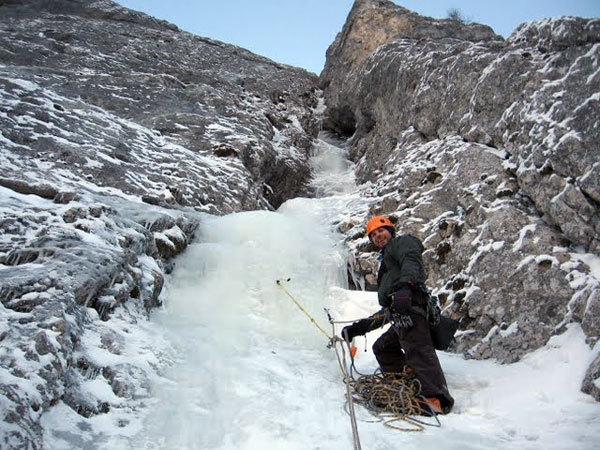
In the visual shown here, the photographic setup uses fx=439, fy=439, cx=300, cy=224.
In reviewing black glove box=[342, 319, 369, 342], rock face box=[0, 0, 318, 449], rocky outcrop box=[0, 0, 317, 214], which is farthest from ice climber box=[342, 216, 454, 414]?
rocky outcrop box=[0, 0, 317, 214]

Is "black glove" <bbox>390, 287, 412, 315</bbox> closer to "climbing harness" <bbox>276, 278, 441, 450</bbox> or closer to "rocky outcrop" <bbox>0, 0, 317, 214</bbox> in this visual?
"climbing harness" <bbox>276, 278, 441, 450</bbox>

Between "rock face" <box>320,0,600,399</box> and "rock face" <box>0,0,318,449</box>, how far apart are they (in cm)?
310

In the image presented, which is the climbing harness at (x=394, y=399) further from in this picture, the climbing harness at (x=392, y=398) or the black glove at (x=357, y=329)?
the black glove at (x=357, y=329)

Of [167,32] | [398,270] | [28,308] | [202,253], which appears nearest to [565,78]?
[398,270]

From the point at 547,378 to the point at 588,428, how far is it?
918 millimetres

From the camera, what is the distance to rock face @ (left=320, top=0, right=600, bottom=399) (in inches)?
166

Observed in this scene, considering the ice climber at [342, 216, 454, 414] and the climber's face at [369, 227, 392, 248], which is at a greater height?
the climber's face at [369, 227, 392, 248]

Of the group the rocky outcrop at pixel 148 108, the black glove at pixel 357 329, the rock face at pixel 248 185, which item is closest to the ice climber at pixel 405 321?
the black glove at pixel 357 329

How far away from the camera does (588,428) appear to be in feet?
8.33

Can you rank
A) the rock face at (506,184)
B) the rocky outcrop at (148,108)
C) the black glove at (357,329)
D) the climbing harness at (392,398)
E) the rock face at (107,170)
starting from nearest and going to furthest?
1. the rock face at (107,170)
2. the climbing harness at (392,398)
3. the black glove at (357,329)
4. the rock face at (506,184)
5. the rocky outcrop at (148,108)

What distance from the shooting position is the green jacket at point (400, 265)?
11.4ft

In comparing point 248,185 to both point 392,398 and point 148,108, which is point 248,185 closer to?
point 148,108

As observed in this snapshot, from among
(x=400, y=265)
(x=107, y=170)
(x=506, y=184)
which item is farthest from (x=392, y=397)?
(x=107, y=170)

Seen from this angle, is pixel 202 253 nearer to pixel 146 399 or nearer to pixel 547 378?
pixel 146 399
